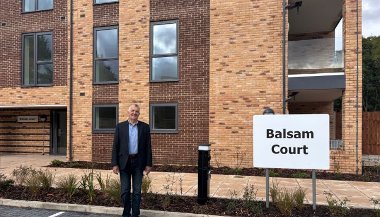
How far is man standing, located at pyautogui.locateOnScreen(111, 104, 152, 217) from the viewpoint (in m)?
5.75

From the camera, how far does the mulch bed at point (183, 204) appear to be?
607cm

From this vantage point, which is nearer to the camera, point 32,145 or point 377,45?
point 32,145

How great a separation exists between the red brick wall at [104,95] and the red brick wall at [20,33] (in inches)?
66.3

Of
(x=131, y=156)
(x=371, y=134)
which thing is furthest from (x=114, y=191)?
(x=371, y=134)

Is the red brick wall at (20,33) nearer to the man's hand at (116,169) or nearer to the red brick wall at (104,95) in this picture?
the red brick wall at (104,95)

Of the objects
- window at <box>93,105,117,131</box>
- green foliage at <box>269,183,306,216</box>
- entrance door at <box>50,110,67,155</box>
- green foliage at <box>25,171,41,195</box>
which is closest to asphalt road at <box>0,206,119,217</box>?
green foliage at <box>25,171,41,195</box>

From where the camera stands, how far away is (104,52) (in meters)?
13.0

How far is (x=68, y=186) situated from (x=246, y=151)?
226 inches

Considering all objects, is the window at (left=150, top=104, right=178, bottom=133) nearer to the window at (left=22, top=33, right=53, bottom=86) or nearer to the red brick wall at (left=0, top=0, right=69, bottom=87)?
the red brick wall at (left=0, top=0, right=69, bottom=87)

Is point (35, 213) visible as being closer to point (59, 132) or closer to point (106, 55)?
point (106, 55)

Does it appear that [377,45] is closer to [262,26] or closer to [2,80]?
[262,26]

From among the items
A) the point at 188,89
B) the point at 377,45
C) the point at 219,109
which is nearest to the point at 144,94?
the point at 188,89

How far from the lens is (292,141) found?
Answer: 20.6 feet

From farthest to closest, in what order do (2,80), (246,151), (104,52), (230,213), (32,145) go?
(32,145) < (2,80) < (104,52) < (246,151) < (230,213)
